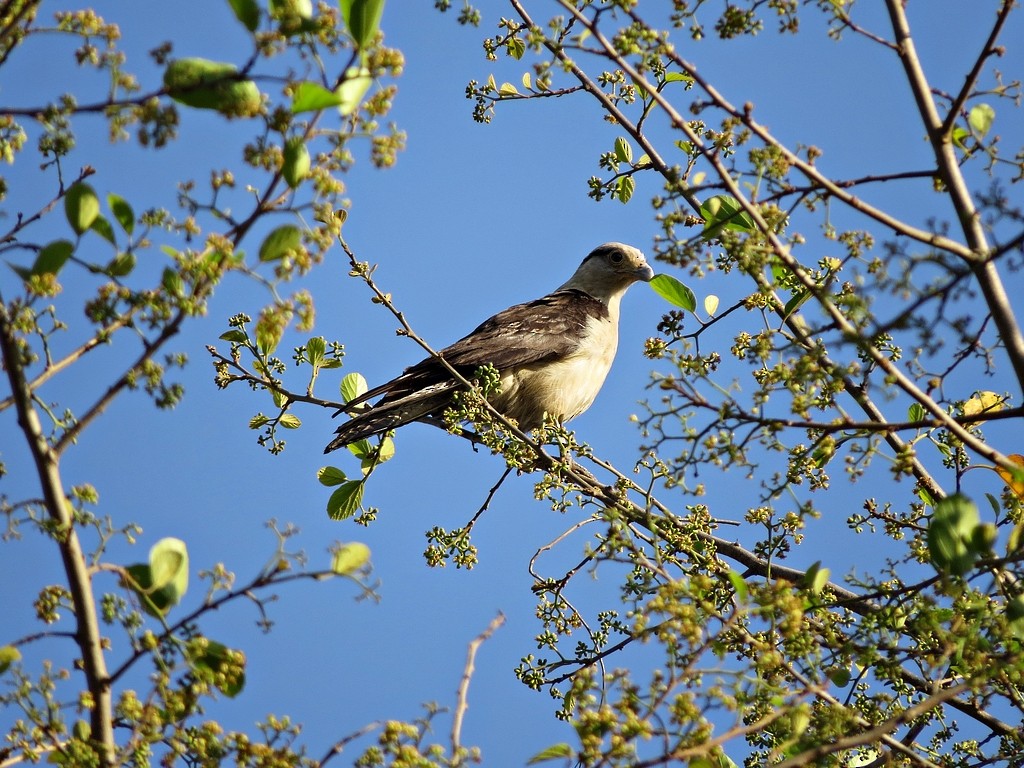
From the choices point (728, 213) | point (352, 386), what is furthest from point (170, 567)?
point (352, 386)

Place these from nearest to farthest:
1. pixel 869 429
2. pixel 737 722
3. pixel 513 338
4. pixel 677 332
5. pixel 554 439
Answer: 1. pixel 737 722
2. pixel 869 429
3. pixel 677 332
4. pixel 554 439
5. pixel 513 338

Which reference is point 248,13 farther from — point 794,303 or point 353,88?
point 794,303

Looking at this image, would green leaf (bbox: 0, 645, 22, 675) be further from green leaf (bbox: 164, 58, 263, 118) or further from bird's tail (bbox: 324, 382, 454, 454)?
bird's tail (bbox: 324, 382, 454, 454)

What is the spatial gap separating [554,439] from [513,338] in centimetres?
286

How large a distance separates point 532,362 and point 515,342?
19 cm

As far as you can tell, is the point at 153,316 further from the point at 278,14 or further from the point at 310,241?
the point at 278,14

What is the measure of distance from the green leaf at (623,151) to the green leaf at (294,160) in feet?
10.0

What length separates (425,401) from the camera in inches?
255

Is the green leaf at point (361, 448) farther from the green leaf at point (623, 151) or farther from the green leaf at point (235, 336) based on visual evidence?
the green leaf at point (623, 151)

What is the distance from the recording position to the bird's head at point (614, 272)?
9.36m

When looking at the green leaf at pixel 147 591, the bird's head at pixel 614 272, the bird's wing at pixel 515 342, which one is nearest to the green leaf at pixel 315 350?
the bird's wing at pixel 515 342

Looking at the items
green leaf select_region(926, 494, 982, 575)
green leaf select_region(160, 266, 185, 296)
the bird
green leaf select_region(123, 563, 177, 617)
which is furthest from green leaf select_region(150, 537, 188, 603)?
the bird

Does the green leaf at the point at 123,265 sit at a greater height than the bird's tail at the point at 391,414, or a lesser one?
lesser

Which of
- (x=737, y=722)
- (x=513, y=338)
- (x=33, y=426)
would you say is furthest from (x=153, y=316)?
(x=513, y=338)
